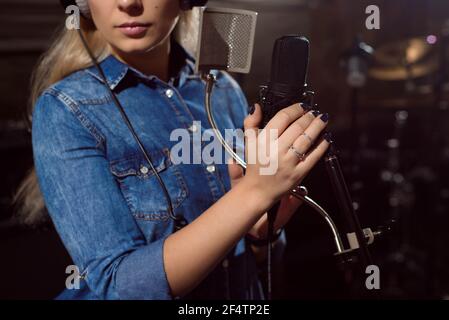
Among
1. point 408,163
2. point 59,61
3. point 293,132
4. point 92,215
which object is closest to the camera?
point 293,132

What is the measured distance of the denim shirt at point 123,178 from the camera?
39.4 inches

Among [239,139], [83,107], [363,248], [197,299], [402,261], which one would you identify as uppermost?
[83,107]

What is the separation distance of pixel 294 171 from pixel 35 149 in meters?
0.58

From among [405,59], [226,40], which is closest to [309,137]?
[226,40]

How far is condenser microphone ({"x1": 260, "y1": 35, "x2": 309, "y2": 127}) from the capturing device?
847 millimetres

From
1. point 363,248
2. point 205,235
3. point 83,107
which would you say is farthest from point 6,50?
point 363,248

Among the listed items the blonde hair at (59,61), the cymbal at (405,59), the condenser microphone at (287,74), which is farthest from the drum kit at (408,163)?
the condenser microphone at (287,74)

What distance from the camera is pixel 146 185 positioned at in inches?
44.8

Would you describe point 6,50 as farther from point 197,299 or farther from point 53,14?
point 197,299

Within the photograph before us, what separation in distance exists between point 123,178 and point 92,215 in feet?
0.45

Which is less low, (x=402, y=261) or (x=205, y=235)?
(x=205, y=235)

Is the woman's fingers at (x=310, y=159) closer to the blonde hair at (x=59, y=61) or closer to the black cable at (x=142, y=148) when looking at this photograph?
the black cable at (x=142, y=148)

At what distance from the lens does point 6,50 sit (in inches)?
115

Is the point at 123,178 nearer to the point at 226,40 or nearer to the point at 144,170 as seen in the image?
the point at 144,170
